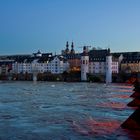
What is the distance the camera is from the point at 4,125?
19.2 m

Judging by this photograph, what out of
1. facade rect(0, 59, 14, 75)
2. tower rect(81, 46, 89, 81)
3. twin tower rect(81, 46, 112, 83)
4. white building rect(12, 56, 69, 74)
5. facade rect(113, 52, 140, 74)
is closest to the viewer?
twin tower rect(81, 46, 112, 83)

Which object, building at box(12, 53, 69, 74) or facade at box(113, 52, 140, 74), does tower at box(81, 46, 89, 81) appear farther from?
A: facade at box(113, 52, 140, 74)

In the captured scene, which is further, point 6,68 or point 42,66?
point 6,68

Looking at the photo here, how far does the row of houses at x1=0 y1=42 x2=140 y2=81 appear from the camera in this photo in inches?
5079

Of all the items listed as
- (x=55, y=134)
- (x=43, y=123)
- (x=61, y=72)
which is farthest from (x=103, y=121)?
(x=61, y=72)

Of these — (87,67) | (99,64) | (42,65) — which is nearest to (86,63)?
(87,67)

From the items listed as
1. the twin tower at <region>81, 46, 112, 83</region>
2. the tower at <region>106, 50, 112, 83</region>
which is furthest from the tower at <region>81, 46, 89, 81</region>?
the tower at <region>106, 50, 112, 83</region>

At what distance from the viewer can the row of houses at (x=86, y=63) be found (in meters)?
129

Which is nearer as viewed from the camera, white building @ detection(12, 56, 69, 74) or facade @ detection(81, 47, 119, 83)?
facade @ detection(81, 47, 119, 83)

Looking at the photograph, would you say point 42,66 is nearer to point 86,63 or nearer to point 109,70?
point 86,63

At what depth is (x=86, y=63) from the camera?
131000 millimetres

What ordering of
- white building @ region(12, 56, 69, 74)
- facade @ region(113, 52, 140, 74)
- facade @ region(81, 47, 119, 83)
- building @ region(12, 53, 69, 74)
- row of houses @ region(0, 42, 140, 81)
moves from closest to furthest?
facade @ region(81, 47, 119, 83), row of houses @ region(0, 42, 140, 81), facade @ region(113, 52, 140, 74), white building @ region(12, 56, 69, 74), building @ region(12, 53, 69, 74)

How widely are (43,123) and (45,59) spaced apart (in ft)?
425

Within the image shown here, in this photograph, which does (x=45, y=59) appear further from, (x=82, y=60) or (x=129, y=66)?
(x=129, y=66)
